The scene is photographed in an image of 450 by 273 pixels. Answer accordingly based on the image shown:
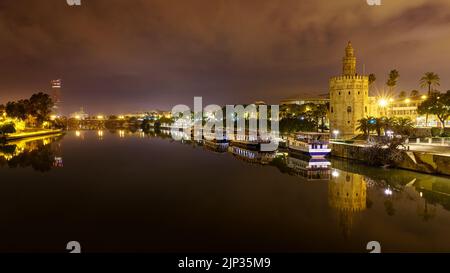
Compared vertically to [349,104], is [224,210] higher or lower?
lower

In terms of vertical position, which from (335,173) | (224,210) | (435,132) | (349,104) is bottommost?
(224,210)

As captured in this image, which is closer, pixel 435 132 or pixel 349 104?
pixel 435 132

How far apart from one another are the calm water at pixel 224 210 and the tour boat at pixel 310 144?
16.0 ft

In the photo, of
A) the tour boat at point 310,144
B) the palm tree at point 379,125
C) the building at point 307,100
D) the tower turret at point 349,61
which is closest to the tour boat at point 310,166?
the tour boat at point 310,144

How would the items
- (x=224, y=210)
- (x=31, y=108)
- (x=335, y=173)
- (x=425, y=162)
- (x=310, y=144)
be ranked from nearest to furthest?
1. (x=224, y=210)
2. (x=425, y=162)
3. (x=335, y=173)
4. (x=310, y=144)
5. (x=31, y=108)

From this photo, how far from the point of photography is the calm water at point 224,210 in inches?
489

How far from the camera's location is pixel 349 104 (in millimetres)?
42844

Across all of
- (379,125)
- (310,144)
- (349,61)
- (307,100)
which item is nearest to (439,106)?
(379,125)

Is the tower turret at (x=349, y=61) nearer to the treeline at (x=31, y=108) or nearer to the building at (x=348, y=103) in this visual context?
the building at (x=348, y=103)

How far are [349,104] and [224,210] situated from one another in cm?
3124

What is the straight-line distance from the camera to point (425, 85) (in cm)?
5350

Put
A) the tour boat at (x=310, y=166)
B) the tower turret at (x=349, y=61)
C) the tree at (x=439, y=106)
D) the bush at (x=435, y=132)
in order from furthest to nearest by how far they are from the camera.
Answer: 1. the tower turret at (x=349, y=61)
2. the tree at (x=439, y=106)
3. the bush at (x=435, y=132)
4. the tour boat at (x=310, y=166)

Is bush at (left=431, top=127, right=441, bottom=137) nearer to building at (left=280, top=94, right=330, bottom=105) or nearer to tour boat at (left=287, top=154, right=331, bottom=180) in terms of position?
tour boat at (left=287, top=154, right=331, bottom=180)

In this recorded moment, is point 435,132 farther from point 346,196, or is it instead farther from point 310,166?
point 346,196
